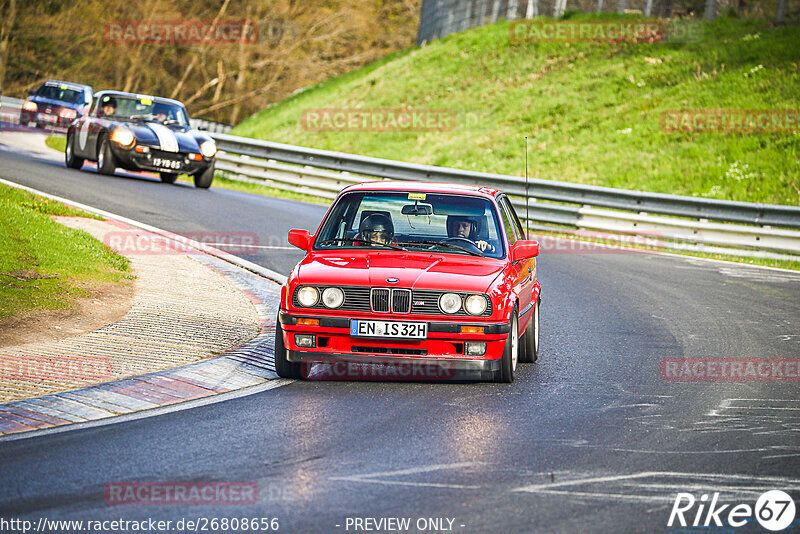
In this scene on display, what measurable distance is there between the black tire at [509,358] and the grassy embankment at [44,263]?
396 cm

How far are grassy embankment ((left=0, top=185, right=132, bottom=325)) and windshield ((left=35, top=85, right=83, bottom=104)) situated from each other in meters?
21.1

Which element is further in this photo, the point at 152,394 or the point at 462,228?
the point at 462,228

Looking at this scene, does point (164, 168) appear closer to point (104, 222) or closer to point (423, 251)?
point (104, 222)

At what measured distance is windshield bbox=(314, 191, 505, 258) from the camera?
830 cm

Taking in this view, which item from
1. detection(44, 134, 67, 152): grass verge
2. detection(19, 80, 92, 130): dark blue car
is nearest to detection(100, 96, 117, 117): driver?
detection(44, 134, 67, 152): grass verge

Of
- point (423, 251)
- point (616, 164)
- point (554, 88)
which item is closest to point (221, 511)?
point (423, 251)

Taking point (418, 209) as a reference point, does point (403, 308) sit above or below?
below

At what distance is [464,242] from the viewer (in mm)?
8375

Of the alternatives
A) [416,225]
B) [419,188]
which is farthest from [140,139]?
[416,225]

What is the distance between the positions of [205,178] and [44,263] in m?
11.0

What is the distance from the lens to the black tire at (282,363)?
7602 mm

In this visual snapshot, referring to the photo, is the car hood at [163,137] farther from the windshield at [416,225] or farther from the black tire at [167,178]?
the windshield at [416,225]

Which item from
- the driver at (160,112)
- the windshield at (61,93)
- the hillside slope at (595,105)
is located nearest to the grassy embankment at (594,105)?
the hillside slope at (595,105)

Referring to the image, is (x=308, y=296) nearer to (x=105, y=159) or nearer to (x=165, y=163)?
(x=165, y=163)
